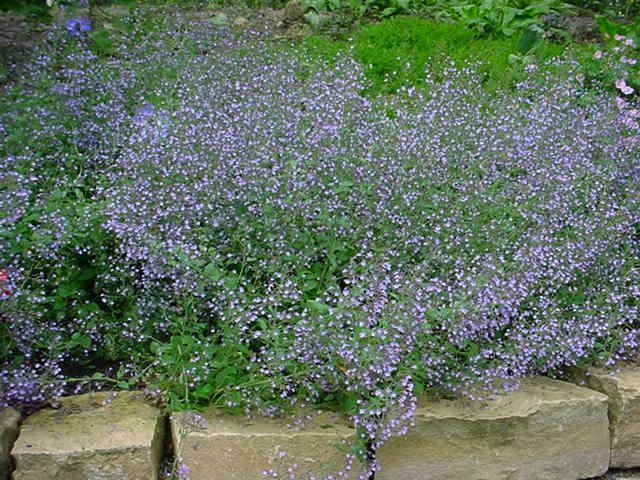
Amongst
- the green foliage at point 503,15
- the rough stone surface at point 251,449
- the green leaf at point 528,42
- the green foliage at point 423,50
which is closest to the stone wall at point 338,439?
the rough stone surface at point 251,449

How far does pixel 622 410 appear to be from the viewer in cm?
319

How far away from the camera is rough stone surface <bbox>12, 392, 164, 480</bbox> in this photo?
2.72 m

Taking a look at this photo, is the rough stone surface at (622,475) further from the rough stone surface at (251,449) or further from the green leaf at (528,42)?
the green leaf at (528,42)

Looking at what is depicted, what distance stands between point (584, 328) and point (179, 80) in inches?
99.0

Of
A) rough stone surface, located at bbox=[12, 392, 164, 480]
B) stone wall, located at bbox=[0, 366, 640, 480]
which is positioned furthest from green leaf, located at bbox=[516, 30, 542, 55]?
rough stone surface, located at bbox=[12, 392, 164, 480]

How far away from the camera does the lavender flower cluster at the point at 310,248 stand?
2.87 meters

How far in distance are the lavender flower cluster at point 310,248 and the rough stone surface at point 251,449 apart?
85 millimetres

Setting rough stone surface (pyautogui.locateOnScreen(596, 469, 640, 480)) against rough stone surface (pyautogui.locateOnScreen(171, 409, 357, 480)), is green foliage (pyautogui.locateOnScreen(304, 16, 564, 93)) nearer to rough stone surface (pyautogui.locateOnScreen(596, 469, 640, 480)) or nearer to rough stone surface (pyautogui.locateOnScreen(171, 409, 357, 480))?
rough stone surface (pyautogui.locateOnScreen(596, 469, 640, 480))

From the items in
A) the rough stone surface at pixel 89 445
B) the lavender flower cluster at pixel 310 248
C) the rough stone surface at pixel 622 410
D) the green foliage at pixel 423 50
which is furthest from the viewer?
the green foliage at pixel 423 50

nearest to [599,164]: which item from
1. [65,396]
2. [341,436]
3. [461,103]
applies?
[461,103]

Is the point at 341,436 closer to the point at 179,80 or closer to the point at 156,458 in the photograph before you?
the point at 156,458

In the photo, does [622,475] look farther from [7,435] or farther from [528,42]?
[528,42]

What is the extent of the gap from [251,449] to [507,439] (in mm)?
978

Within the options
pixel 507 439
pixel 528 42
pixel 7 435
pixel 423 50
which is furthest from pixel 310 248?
pixel 528 42
